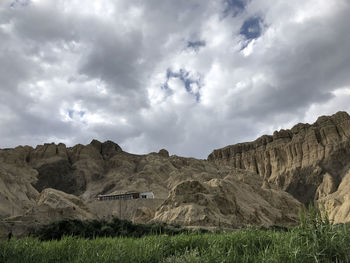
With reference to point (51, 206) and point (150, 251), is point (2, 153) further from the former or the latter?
point (150, 251)

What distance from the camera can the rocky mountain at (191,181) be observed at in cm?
4438

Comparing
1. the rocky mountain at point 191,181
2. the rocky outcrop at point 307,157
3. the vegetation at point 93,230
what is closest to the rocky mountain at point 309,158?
the rocky outcrop at point 307,157

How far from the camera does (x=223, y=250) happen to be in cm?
820

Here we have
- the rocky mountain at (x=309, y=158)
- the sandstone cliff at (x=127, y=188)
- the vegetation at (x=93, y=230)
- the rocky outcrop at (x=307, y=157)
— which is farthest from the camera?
the rocky outcrop at (x=307, y=157)

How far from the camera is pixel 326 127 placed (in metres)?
112

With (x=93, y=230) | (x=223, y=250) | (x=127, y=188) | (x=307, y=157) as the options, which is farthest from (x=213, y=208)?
(x=307, y=157)

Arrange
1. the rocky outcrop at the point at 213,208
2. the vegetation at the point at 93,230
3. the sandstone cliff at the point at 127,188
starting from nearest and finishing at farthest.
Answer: the vegetation at the point at 93,230, the rocky outcrop at the point at 213,208, the sandstone cliff at the point at 127,188

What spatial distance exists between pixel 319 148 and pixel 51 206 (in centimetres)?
9184

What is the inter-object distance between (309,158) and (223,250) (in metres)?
111

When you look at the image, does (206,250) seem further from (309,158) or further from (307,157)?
(307,157)

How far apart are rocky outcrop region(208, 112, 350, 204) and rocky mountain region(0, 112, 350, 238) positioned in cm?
31

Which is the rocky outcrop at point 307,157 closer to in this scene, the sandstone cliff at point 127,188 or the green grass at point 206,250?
the sandstone cliff at point 127,188

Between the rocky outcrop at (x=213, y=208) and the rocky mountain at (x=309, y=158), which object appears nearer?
the rocky outcrop at (x=213, y=208)

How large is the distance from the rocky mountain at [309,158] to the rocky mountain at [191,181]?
11.7 inches
